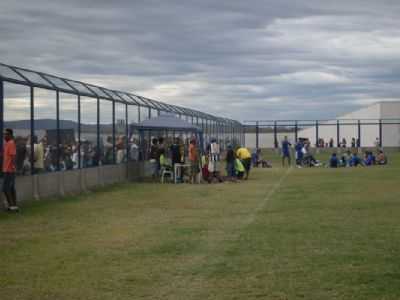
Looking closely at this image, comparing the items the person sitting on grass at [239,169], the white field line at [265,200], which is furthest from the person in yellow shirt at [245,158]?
the white field line at [265,200]

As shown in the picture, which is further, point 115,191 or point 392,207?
point 115,191

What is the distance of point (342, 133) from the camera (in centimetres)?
7900

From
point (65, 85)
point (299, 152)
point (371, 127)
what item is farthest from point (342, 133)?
point (65, 85)

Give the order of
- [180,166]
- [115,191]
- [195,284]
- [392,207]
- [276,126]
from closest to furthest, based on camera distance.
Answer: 1. [195,284]
2. [392,207]
3. [115,191]
4. [180,166]
5. [276,126]

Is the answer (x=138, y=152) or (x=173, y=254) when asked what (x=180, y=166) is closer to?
(x=138, y=152)

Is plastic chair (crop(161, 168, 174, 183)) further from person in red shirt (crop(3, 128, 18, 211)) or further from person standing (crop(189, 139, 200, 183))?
person in red shirt (crop(3, 128, 18, 211))

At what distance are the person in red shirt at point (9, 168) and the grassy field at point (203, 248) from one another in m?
0.64

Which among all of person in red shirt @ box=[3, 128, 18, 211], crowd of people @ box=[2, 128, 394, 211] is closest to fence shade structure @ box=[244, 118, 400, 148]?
crowd of people @ box=[2, 128, 394, 211]

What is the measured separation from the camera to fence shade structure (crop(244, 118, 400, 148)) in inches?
2741

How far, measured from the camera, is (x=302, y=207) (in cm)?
1981

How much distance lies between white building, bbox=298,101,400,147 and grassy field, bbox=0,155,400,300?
50.0 metres

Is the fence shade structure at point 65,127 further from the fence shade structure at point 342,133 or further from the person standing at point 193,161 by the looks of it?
the fence shade structure at point 342,133

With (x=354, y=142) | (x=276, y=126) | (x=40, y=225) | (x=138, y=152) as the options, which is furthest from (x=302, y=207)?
(x=276, y=126)

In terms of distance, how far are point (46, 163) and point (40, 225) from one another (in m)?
7.07
